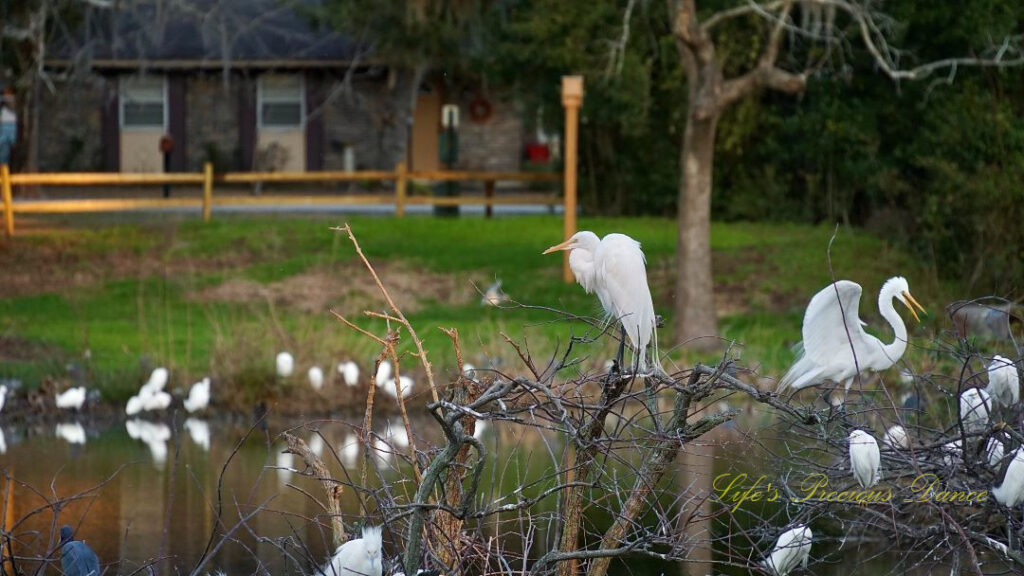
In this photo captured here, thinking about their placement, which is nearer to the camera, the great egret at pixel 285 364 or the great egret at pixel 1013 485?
the great egret at pixel 1013 485

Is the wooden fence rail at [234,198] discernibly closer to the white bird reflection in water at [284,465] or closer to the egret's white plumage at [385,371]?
the egret's white plumage at [385,371]

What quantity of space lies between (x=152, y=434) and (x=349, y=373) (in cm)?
161

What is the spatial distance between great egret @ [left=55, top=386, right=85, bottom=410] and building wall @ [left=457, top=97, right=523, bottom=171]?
1815 centimetres

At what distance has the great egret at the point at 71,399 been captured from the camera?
11.7m

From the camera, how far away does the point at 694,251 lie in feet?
46.6

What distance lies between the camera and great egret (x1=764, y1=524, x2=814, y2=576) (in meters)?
5.79

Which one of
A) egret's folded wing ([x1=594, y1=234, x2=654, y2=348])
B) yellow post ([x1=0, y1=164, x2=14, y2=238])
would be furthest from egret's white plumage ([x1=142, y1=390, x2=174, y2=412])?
yellow post ([x1=0, y1=164, x2=14, y2=238])

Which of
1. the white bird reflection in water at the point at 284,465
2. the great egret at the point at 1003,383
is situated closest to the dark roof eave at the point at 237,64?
the white bird reflection in water at the point at 284,465

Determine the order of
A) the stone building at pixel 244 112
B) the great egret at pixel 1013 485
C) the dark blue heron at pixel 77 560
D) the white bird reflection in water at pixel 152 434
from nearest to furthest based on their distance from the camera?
1. the great egret at pixel 1013 485
2. the dark blue heron at pixel 77 560
3. the white bird reflection in water at pixel 152 434
4. the stone building at pixel 244 112

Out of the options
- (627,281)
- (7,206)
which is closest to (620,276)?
(627,281)

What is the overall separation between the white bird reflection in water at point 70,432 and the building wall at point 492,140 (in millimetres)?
18267

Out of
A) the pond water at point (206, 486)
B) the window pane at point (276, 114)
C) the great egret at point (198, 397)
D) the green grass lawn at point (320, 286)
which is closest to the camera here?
the pond water at point (206, 486)

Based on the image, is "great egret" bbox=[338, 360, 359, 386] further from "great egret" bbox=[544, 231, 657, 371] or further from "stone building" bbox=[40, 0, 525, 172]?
"stone building" bbox=[40, 0, 525, 172]

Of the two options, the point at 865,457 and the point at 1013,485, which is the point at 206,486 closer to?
the point at 865,457
